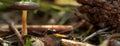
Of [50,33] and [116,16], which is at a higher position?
[116,16]

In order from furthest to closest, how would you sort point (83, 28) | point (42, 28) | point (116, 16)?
point (83, 28) → point (42, 28) → point (116, 16)

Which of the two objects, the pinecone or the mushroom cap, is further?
the pinecone

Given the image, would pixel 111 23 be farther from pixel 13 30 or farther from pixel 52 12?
pixel 52 12

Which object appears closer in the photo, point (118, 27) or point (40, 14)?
point (118, 27)

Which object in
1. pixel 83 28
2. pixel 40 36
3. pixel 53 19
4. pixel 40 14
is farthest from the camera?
pixel 40 14

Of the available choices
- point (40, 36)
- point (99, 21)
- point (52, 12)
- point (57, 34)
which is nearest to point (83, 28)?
point (99, 21)

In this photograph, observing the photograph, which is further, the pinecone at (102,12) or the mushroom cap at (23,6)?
the pinecone at (102,12)

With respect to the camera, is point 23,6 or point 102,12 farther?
point 102,12

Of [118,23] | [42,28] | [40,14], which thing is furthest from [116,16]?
[40,14]
